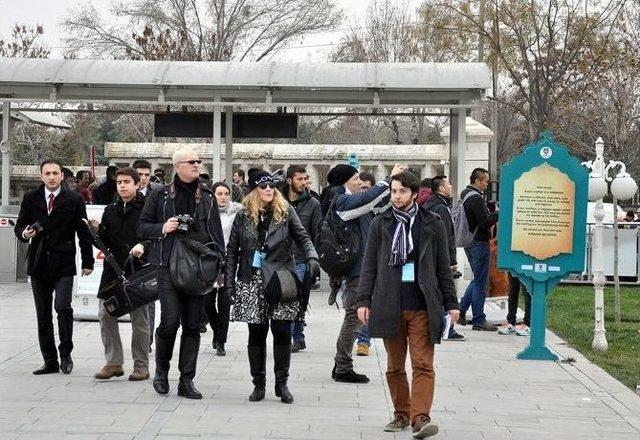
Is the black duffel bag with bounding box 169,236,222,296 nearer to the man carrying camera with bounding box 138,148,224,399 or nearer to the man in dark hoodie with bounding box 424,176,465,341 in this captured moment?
the man carrying camera with bounding box 138,148,224,399

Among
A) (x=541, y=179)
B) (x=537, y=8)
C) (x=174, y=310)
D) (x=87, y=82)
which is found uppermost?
(x=537, y=8)

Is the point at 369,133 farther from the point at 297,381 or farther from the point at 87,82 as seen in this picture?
the point at 297,381

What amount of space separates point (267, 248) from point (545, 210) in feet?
13.1

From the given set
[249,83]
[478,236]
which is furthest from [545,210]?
[249,83]

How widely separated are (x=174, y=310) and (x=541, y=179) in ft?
14.6

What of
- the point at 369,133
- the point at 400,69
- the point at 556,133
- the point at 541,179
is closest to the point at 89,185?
the point at 400,69

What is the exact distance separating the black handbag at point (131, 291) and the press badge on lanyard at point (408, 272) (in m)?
2.59

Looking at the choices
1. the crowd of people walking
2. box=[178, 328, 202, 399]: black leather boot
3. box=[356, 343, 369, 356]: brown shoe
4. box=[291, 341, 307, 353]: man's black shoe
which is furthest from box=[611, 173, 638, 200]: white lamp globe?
box=[178, 328, 202, 399]: black leather boot

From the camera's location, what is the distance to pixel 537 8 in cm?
2766

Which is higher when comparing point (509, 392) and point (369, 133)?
point (369, 133)

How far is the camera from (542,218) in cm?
1191

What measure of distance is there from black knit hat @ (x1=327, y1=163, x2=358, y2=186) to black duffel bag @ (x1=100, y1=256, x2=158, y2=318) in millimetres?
1772

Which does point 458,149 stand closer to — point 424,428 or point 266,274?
point 266,274

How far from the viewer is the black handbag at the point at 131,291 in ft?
31.9
